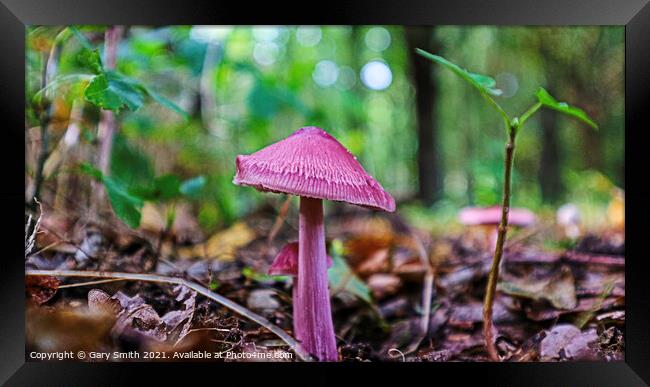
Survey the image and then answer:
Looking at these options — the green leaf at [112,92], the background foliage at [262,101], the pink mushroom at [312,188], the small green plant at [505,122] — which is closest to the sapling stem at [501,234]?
the small green plant at [505,122]

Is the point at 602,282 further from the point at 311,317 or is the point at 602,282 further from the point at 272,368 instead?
the point at 272,368

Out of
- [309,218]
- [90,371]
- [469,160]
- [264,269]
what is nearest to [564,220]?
[469,160]

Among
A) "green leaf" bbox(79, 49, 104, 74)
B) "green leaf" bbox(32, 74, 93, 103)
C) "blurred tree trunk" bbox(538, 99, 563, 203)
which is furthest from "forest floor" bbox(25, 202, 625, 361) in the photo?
"green leaf" bbox(79, 49, 104, 74)

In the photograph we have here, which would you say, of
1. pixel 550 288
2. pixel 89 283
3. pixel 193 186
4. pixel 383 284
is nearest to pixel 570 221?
pixel 550 288

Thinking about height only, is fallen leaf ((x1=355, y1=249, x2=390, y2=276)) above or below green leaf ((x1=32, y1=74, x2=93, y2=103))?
below

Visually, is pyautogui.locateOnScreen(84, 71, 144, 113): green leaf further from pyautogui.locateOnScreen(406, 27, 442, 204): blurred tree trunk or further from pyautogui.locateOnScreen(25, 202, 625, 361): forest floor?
pyautogui.locateOnScreen(406, 27, 442, 204): blurred tree trunk
